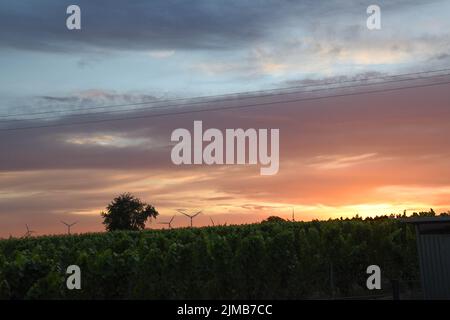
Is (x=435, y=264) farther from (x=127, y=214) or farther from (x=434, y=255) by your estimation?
(x=127, y=214)

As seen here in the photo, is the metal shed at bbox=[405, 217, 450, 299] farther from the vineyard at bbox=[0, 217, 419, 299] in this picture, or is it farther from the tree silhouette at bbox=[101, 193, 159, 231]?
the tree silhouette at bbox=[101, 193, 159, 231]

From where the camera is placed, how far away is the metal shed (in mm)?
26266

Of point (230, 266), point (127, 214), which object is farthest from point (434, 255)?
point (127, 214)

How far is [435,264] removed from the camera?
2642 centimetres

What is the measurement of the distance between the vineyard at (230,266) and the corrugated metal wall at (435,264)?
9.10m

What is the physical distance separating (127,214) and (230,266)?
272ft

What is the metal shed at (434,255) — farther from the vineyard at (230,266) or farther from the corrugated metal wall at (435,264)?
the vineyard at (230,266)

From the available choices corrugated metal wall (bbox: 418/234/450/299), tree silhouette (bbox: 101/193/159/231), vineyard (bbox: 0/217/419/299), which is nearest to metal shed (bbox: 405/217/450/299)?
corrugated metal wall (bbox: 418/234/450/299)

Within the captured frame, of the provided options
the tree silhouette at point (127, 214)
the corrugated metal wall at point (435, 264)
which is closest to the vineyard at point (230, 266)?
the corrugated metal wall at point (435, 264)

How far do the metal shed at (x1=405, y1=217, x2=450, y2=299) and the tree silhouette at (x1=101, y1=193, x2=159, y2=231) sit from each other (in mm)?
89567

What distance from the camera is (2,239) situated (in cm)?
5728
